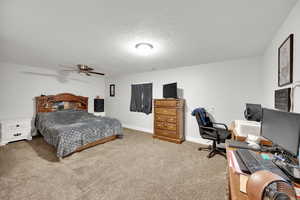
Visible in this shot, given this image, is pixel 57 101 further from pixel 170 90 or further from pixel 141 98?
pixel 170 90

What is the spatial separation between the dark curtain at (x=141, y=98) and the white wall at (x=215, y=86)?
21 cm

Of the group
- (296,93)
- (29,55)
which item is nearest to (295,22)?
(296,93)

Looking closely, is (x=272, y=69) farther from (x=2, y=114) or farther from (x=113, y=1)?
(x=2, y=114)

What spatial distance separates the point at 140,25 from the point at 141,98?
330cm

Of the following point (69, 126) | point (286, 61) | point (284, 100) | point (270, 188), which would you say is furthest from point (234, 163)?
point (69, 126)

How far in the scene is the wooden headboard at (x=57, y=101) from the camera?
406 cm

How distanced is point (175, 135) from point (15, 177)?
329 centimetres

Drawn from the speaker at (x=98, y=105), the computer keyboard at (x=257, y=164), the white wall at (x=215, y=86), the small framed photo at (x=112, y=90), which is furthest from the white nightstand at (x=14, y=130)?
the computer keyboard at (x=257, y=164)

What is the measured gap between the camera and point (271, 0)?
49.1 inches

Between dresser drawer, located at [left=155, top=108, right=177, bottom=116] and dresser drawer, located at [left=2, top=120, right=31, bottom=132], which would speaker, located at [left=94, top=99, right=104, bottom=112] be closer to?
dresser drawer, located at [left=2, top=120, right=31, bottom=132]

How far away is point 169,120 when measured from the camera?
374 centimetres

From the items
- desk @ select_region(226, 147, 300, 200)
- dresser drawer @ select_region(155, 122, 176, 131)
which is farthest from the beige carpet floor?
desk @ select_region(226, 147, 300, 200)

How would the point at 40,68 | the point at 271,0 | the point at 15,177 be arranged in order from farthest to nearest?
the point at 40,68 < the point at 15,177 < the point at 271,0

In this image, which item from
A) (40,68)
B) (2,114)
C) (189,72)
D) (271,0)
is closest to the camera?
(271,0)
